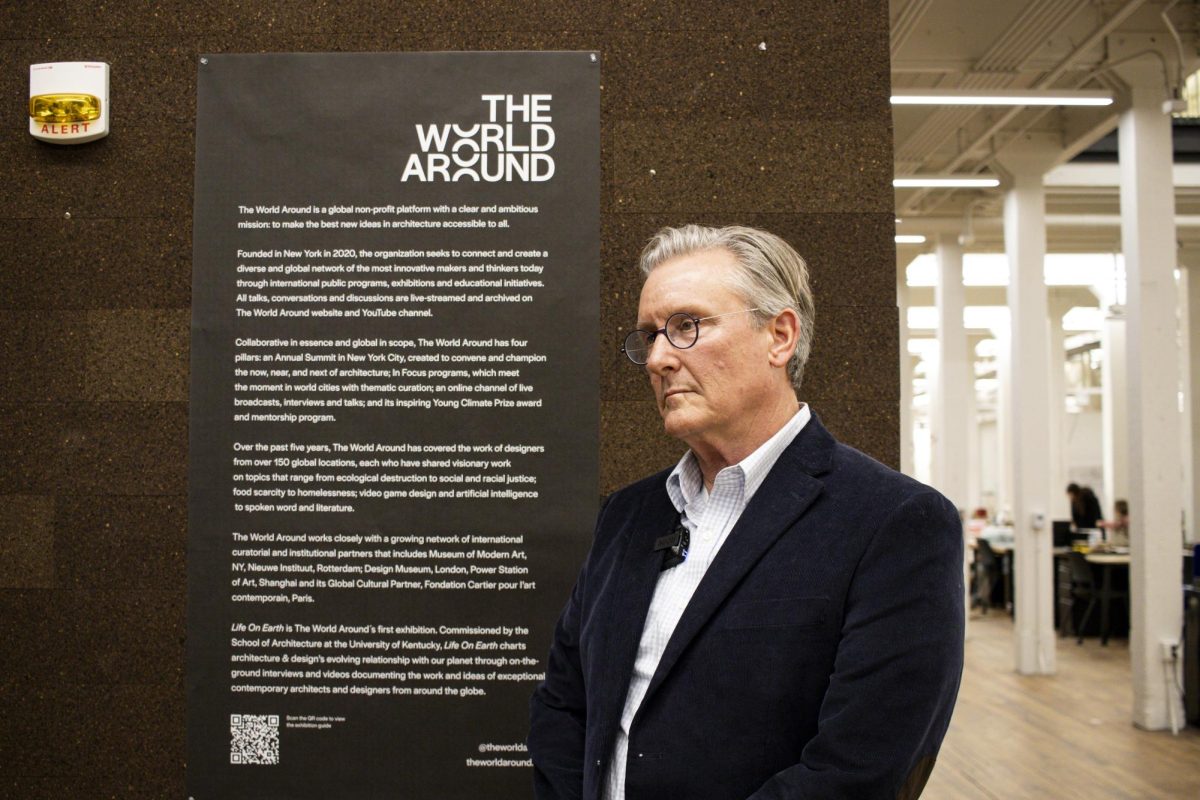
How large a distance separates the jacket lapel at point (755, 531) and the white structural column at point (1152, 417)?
22.9ft

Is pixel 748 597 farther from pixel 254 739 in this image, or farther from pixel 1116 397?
pixel 1116 397

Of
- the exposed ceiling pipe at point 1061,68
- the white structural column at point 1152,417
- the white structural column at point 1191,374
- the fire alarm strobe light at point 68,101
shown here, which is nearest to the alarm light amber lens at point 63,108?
the fire alarm strobe light at point 68,101

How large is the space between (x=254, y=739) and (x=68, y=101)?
1.73 metres

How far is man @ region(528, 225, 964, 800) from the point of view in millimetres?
1334

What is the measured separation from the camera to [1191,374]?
15.1 m

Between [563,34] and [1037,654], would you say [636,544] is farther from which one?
[1037,654]

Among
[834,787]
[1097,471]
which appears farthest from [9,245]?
[1097,471]

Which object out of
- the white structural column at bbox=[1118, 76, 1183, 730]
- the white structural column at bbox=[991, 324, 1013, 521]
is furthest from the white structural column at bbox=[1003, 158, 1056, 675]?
the white structural column at bbox=[991, 324, 1013, 521]

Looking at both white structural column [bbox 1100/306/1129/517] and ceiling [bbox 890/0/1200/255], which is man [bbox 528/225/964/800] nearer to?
ceiling [bbox 890/0/1200/255]

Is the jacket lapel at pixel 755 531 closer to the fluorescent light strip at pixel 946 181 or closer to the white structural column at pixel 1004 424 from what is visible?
the fluorescent light strip at pixel 946 181


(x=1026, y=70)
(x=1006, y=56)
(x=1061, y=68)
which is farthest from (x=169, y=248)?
(x=1026, y=70)

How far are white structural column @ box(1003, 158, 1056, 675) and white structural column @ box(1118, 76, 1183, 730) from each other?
2.30 metres

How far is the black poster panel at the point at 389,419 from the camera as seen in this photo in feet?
8.41

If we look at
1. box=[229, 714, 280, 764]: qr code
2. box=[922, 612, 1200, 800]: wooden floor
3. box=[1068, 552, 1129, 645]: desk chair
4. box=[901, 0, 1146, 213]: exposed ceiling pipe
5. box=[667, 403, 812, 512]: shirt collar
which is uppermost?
box=[901, 0, 1146, 213]: exposed ceiling pipe
